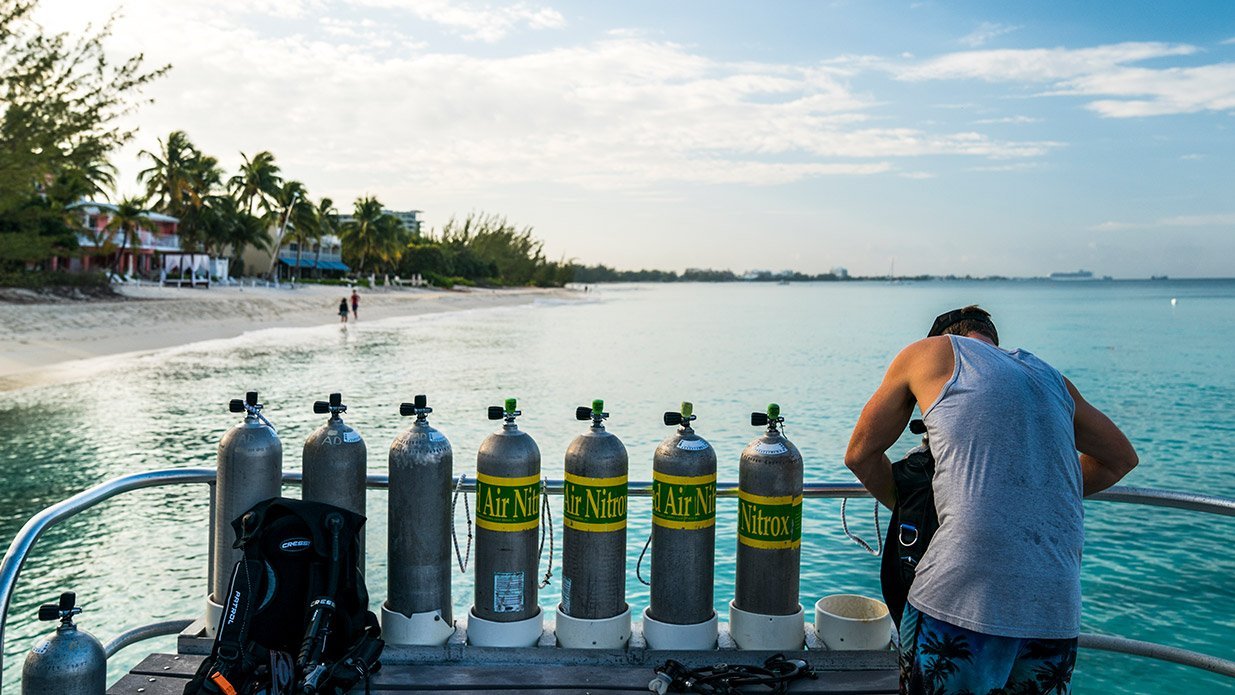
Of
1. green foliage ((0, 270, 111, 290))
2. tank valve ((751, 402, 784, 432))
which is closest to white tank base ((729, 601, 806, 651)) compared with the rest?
tank valve ((751, 402, 784, 432))

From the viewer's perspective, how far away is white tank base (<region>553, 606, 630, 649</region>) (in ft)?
13.9

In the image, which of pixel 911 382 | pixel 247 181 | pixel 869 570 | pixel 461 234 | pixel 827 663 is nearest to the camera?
pixel 911 382

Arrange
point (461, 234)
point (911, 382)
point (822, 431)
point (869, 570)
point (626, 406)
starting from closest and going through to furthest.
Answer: point (911, 382), point (869, 570), point (822, 431), point (626, 406), point (461, 234)

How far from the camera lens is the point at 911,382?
9.57 ft

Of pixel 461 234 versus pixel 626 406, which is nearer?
pixel 626 406

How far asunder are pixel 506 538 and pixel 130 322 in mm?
43832

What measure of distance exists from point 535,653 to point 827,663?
4.17 feet

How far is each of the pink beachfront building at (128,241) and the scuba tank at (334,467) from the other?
71018 mm

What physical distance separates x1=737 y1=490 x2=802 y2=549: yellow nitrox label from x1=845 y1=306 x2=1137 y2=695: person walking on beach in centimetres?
129

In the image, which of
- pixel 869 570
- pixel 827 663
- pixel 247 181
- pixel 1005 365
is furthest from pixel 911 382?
pixel 247 181

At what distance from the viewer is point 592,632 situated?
4.25 m

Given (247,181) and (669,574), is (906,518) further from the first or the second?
(247,181)

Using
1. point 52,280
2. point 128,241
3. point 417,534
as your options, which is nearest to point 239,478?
point 417,534

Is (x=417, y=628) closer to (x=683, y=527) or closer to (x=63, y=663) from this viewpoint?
(x=683, y=527)
